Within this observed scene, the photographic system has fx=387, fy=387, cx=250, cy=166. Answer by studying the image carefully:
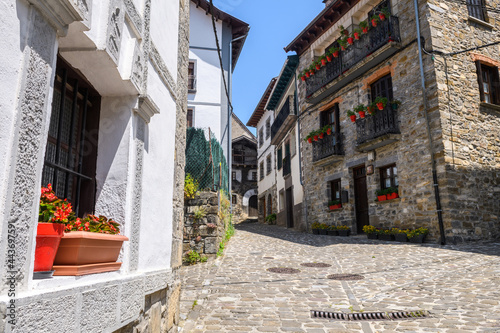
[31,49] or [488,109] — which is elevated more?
[488,109]

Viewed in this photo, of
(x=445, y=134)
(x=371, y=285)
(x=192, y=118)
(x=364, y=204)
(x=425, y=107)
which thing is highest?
(x=192, y=118)

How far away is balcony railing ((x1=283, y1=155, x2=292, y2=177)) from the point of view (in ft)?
63.1

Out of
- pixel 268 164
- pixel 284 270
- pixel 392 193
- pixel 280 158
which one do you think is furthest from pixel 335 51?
pixel 268 164

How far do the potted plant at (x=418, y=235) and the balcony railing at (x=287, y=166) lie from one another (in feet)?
30.0

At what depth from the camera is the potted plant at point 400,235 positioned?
1059cm

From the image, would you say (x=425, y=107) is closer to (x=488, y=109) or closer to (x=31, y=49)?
(x=488, y=109)

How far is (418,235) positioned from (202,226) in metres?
5.74

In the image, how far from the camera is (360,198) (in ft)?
44.6

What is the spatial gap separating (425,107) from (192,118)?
28.7ft

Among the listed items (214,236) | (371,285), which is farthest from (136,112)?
(214,236)

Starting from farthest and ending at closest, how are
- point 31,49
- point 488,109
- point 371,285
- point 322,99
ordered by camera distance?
1. point 322,99
2. point 488,109
3. point 371,285
4. point 31,49

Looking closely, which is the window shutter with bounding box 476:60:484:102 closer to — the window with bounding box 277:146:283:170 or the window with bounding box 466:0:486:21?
the window with bounding box 466:0:486:21

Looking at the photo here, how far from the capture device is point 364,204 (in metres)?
13.4

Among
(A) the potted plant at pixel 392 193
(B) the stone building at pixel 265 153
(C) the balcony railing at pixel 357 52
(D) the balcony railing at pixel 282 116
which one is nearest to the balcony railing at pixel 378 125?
(A) the potted plant at pixel 392 193
